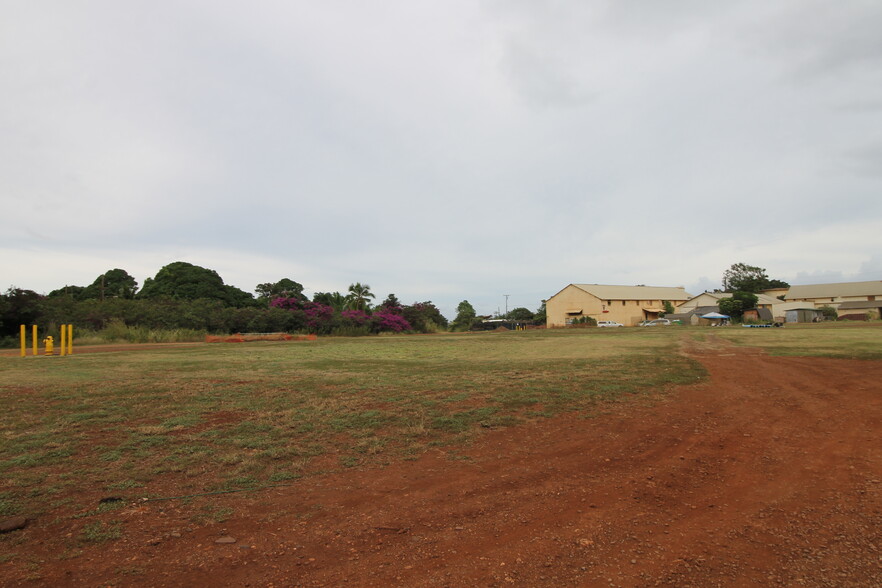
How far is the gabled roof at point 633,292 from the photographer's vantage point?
226ft

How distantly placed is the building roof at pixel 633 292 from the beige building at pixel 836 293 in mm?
18896

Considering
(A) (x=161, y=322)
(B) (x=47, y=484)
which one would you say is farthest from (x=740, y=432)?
(A) (x=161, y=322)

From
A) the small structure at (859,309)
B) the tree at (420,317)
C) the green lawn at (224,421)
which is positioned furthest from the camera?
the small structure at (859,309)

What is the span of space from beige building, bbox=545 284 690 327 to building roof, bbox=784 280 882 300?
2607cm

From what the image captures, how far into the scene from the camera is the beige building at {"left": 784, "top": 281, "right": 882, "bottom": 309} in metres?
75.3

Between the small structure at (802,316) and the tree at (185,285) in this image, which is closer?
the tree at (185,285)

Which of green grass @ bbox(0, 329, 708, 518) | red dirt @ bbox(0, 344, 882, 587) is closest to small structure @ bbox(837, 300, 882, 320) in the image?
green grass @ bbox(0, 329, 708, 518)

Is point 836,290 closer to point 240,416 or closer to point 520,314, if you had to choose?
point 520,314

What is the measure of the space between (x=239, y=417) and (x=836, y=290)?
99.6m

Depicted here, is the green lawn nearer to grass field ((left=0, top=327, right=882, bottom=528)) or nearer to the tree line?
grass field ((left=0, top=327, right=882, bottom=528))

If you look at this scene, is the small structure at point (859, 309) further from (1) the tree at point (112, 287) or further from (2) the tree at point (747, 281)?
(1) the tree at point (112, 287)

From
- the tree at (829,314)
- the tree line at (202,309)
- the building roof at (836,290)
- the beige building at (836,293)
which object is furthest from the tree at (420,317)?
the building roof at (836,290)

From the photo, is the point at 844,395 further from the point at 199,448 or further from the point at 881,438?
the point at 199,448

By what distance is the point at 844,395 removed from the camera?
8.23 meters
